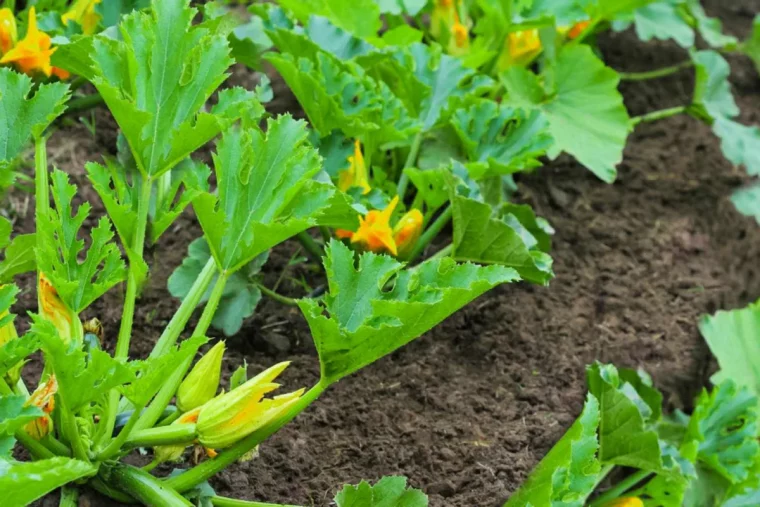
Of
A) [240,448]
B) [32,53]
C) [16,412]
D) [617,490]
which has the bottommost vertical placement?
[617,490]

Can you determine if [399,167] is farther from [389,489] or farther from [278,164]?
[389,489]

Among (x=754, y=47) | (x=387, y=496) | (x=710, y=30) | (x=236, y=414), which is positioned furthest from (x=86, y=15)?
(x=754, y=47)

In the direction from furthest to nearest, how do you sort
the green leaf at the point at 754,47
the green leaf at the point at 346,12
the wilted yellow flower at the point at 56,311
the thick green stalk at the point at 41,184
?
the green leaf at the point at 754,47, the green leaf at the point at 346,12, the thick green stalk at the point at 41,184, the wilted yellow flower at the point at 56,311

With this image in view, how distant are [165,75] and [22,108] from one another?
229 millimetres

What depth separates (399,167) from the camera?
2.27 m

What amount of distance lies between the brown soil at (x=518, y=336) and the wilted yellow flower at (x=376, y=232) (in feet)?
0.91

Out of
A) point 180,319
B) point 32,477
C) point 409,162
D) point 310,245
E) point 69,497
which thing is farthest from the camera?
point 409,162

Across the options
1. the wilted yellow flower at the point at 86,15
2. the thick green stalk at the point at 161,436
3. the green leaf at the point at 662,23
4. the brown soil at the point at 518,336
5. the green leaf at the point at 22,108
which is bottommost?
the brown soil at the point at 518,336

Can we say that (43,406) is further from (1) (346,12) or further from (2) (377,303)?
(1) (346,12)

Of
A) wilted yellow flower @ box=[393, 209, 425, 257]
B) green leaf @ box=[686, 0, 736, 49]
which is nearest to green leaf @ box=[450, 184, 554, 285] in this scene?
wilted yellow flower @ box=[393, 209, 425, 257]

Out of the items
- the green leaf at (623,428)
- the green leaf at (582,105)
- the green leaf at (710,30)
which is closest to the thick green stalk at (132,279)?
the green leaf at (623,428)

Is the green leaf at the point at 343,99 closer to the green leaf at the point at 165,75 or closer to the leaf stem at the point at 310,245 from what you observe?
the leaf stem at the point at 310,245

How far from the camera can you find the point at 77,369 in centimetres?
120

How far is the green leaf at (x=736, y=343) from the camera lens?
2176 mm
